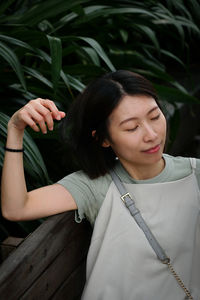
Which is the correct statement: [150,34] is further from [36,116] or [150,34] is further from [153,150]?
[36,116]

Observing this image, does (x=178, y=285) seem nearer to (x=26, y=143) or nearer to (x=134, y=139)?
(x=134, y=139)

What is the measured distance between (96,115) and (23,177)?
0.27m

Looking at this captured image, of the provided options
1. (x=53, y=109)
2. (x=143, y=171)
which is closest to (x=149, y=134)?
(x=143, y=171)

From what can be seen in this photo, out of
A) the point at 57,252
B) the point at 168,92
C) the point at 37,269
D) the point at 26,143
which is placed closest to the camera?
the point at 37,269

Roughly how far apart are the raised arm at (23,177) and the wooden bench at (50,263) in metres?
0.04

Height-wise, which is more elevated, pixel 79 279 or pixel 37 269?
pixel 37 269

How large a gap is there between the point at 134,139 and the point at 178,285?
1.40ft

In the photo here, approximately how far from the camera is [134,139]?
130 cm

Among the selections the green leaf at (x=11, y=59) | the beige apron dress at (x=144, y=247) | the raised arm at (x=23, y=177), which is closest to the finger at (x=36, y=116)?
the raised arm at (x=23, y=177)

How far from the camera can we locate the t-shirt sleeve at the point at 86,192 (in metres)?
1.32

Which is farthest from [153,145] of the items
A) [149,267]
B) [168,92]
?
[168,92]

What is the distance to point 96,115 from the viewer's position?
1.35 meters

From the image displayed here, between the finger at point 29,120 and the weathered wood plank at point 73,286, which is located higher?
the finger at point 29,120

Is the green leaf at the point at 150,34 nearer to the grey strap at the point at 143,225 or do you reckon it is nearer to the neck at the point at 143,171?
the neck at the point at 143,171
